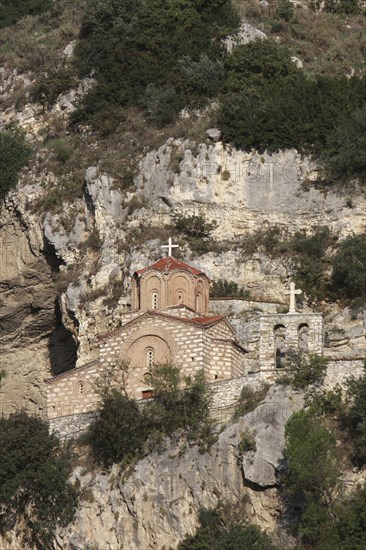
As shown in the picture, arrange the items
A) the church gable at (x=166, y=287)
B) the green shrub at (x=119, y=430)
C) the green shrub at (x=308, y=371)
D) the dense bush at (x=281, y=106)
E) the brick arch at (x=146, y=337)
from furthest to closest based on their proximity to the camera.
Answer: the dense bush at (x=281, y=106)
the church gable at (x=166, y=287)
the brick arch at (x=146, y=337)
the green shrub at (x=119, y=430)
the green shrub at (x=308, y=371)

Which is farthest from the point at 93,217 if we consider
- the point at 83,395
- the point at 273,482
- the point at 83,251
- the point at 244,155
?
the point at 273,482

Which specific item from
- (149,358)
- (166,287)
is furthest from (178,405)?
(166,287)

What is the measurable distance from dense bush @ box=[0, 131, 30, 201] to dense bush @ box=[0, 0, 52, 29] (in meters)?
15.0

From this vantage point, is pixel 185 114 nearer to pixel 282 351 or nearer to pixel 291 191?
pixel 291 191

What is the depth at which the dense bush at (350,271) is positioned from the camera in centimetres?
5622

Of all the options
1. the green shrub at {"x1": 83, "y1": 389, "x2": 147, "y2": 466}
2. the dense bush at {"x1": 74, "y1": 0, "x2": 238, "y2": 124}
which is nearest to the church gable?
the green shrub at {"x1": 83, "y1": 389, "x2": 147, "y2": 466}

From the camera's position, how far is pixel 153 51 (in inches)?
2682

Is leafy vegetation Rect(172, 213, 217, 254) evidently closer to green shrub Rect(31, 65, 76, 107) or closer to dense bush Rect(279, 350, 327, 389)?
dense bush Rect(279, 350, 327, 389)

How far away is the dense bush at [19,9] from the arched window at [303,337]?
32253 mm

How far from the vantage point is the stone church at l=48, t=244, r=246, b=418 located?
52.3m

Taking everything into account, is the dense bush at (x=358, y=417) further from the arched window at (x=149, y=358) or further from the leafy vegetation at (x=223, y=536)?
the arched window at (x=149, y=358)

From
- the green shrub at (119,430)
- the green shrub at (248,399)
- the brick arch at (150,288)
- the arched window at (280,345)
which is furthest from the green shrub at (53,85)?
the green shrub at (248,399)

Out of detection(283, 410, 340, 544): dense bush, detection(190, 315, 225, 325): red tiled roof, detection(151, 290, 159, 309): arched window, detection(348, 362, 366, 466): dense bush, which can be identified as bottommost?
detection(283, 410, 340, 544): dense bush

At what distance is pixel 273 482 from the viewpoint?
47.3m
